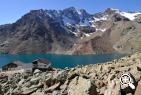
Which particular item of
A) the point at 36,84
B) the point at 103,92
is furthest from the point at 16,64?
the point at 103,92

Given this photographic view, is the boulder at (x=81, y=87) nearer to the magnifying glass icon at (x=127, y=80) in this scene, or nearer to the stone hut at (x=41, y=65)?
the magnifying glass icon at (x=127, y=80)

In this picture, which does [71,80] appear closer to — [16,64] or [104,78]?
[104,78]

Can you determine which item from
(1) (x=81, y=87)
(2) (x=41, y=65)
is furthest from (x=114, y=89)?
(2) (x=41, y=65)

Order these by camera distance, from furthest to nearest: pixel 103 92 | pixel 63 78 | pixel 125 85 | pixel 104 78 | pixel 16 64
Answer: pixel 16 64 → pixel 104 78 → pixel 63 78 → pixel 103 92 → pixel 125 85

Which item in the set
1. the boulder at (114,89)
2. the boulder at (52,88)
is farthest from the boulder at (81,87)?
the boulder at (52,88)

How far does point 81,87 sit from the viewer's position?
67.1 ft

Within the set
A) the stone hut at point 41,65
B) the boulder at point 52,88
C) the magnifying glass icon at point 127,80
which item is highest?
the stone hut at point 41,65

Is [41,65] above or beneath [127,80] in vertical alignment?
above

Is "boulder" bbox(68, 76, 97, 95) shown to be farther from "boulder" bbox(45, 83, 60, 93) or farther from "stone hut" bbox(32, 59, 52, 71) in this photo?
"stone hut" bbox(32, 59, 52, 71)

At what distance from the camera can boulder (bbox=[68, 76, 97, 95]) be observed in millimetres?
19891

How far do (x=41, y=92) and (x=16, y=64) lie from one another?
59.1m

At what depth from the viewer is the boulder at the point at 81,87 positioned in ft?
65.3

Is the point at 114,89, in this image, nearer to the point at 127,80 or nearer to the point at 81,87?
the point at 127,80

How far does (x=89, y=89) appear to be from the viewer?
19906mm
